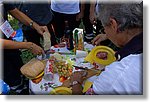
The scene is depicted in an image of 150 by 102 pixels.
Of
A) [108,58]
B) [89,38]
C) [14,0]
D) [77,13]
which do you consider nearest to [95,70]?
[108,58]

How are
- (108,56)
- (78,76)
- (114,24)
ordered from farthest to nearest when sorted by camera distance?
(108,56), (78,76), (114,24)

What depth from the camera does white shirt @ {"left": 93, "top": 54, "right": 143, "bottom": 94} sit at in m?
0.97

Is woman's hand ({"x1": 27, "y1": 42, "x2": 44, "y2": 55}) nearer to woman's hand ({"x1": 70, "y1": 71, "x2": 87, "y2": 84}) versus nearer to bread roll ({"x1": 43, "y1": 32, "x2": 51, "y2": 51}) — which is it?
bread roll ({"x1": 43, "y1": 32, "x2": 51, "y2": 51})

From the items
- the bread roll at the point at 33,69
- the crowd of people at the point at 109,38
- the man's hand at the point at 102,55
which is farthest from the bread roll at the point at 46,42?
the man's hand at the point at 102,55

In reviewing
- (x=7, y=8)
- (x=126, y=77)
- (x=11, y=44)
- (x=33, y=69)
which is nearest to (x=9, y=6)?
(x=7, y=8)

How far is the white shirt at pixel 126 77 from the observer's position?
971 mm

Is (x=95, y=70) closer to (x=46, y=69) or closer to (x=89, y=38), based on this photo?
(x=46, y=69)

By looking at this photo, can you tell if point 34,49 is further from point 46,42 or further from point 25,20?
point 25,20

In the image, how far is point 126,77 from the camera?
97 centimetres

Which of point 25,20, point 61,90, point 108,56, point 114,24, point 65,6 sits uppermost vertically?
point 65,6

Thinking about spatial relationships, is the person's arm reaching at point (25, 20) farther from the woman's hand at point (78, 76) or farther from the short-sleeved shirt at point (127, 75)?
the short-sleeved shirt at point (127, 75)

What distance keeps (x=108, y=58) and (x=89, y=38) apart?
1.46ft

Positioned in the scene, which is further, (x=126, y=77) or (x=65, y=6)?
(x=65, y=6)

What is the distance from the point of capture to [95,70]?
4.63ft
